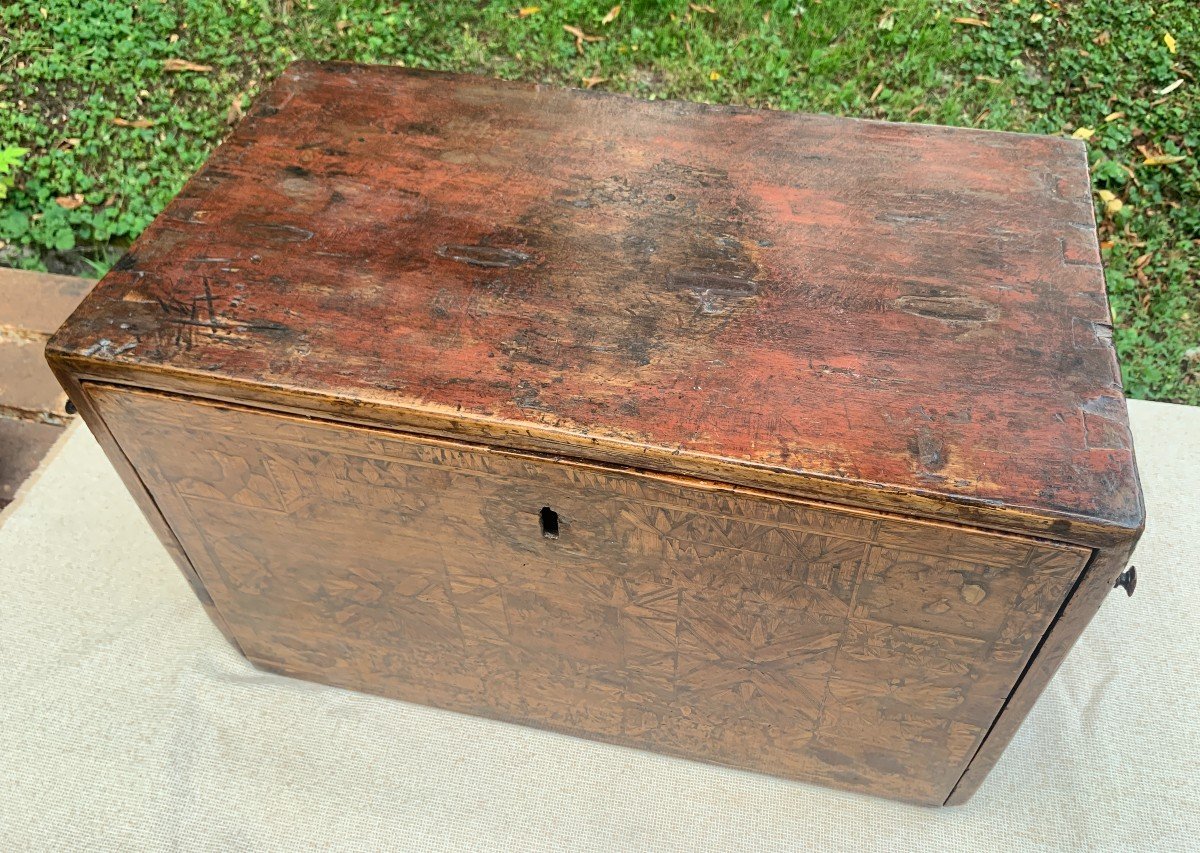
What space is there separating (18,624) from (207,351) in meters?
0.99

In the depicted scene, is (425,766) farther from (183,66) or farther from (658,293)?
(183,66)

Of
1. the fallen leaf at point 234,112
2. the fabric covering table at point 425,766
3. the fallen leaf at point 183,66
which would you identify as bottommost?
the fabric covering table at point 425,766

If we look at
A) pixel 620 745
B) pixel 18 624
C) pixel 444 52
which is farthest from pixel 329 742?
pixel 444 52

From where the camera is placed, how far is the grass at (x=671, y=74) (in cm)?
268

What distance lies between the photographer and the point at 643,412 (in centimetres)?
129

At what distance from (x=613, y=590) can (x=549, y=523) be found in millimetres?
145

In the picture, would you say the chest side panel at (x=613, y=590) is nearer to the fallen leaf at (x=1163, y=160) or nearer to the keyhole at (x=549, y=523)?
the keyhole at (x=549, y=523)

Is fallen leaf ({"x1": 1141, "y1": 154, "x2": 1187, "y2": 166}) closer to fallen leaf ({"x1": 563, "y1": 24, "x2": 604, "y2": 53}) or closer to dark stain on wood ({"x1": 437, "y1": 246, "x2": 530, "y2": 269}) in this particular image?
fallen leaf ({"x1": 563, "y1": 24, "x2": 604, "y2": 53})

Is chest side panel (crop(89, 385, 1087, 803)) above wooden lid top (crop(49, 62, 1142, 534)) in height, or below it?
below

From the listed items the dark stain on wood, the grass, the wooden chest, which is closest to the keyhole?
the wooden chest

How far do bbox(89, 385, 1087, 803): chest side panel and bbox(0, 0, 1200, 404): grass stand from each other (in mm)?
1497

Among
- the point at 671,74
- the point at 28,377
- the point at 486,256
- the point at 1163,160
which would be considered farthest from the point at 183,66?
the point at 1163,160

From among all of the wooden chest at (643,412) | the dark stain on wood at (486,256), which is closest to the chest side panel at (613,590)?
the wooden chest at (643,412)

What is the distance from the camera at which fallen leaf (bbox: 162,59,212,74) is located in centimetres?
300
